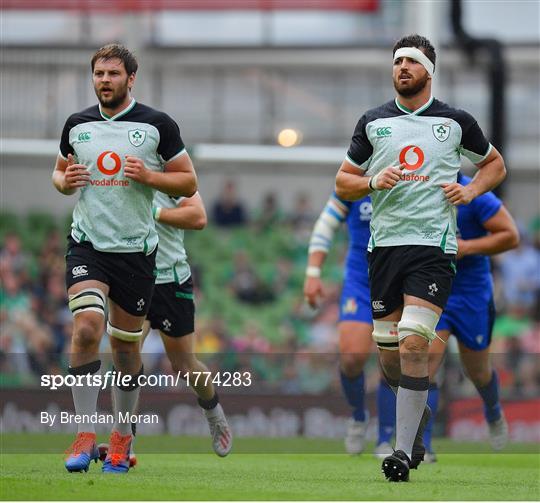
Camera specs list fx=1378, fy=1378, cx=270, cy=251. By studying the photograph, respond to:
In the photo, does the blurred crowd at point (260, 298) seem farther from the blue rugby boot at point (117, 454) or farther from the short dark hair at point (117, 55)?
the short dark hair at point (117, 55)

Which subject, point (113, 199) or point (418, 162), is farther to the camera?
point (113, 199)

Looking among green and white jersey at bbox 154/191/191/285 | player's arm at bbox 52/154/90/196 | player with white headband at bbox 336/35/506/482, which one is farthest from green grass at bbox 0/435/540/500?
player's arm at bbox 52/154/90/196

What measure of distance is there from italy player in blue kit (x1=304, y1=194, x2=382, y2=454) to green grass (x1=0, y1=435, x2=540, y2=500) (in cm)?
43

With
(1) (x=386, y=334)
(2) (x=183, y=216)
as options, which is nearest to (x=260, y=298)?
(2) (x=183, y=216)

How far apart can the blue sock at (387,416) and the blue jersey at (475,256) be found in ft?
3.17

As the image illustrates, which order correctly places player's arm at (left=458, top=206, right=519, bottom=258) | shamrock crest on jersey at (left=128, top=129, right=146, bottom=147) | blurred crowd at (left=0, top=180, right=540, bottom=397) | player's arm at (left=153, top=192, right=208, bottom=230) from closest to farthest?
shamrock crest on jersey at (left=128, top=129, right=146, bottom=147), player's arm at (left=153, top=192, right=208, bottom=230), player's arm at (left=458, top=206, right=519, bottom=258), blurred crowd at (left=0, top=180, right=540, bottom=397)

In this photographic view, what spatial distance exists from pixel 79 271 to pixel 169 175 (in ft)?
2.42

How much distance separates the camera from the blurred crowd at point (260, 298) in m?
16.8

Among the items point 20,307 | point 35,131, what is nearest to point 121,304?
point 20,307

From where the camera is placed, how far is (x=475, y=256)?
1017 cm

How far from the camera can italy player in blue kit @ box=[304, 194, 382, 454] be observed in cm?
1047

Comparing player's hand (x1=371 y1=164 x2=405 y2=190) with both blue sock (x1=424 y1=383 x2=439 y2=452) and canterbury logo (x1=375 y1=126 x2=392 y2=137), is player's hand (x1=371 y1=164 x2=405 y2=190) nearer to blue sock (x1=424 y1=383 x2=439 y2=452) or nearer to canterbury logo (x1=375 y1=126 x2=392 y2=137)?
canterbury logo (x1=375 y1=126 x2=392 y2=137)

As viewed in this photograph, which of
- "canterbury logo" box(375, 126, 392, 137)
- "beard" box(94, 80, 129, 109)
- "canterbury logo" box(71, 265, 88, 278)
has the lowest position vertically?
"canterbury logo" box(71, 265, 88, 278)

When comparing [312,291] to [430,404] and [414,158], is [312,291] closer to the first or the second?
[430,404]
